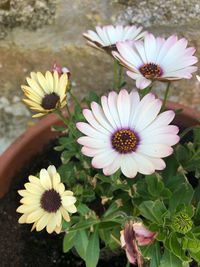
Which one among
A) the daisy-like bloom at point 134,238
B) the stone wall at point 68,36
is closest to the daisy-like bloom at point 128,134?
the daisy-like bloom at point 134,238

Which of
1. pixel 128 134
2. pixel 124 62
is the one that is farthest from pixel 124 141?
pixel 124 62

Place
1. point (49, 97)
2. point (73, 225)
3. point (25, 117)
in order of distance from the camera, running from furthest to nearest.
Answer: point (25, 117) → point (73, 225) → point (49, 97)

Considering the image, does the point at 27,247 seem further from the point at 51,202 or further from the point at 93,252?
the point at 51,202

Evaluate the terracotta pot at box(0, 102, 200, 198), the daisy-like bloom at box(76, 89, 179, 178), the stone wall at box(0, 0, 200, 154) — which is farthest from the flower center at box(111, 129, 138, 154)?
the stone wall at box(0, 0, 200, 154)

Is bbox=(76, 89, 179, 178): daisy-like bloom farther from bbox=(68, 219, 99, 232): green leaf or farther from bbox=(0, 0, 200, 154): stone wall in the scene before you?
bbox=(0, 0, 200, 154): stone wall

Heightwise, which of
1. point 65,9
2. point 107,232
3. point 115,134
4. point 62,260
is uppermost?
point 115,134

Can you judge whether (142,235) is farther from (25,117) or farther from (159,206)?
(25,117)

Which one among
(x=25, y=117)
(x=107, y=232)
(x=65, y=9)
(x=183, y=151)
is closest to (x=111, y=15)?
(x=65, y=9)

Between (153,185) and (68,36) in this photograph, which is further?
(68,36)
